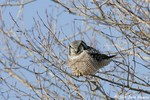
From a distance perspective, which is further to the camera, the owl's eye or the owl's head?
the owl's eye

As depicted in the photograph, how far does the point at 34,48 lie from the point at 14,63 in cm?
32

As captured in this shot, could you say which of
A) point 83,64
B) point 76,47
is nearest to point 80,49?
point 76,47

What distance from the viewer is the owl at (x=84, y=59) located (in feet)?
18.8

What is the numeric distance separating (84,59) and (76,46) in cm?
29

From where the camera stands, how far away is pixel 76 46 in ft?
19.0

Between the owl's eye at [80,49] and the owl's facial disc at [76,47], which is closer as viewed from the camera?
the owl's facial disc at [76,47]

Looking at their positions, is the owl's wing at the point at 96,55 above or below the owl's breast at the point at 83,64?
above

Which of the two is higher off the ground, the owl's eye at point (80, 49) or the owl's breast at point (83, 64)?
the owl's eye at point (80, 49)

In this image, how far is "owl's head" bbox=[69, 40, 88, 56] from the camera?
18.6 feet

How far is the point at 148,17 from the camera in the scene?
490 cm

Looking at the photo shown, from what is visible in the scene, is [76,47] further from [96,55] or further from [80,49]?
[96,55]

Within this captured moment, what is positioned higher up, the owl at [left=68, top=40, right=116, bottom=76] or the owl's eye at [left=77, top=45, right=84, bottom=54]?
the owl's eye at [left=77, top=45, right=84, bottom=54]

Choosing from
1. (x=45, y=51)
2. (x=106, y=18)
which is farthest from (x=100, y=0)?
(x=45, y=51)

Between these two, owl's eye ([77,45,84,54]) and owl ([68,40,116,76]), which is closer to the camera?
owl ([68,40,116,76])
